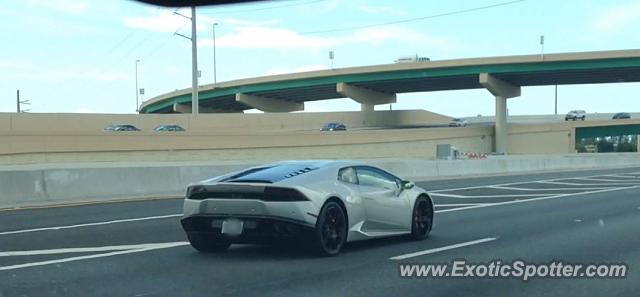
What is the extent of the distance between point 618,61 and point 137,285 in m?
64.2

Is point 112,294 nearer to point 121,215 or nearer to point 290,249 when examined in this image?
point 290,249

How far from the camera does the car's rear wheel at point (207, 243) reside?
10.7m

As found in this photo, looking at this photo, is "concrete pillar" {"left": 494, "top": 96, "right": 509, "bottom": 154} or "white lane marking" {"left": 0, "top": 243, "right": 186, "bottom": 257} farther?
"concrete pillar" {"left": 494, "top": 96, "right": 509, "bottom": 154}

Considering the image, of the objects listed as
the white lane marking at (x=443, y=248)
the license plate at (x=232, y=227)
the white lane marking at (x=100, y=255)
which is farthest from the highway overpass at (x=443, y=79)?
the license plate at (x=232, y=227)

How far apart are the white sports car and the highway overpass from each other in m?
58.8

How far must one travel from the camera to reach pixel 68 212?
1719 centimetres

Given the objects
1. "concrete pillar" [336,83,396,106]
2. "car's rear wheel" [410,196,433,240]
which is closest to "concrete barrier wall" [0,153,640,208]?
"car's rear wheel" [410,196,433,240]

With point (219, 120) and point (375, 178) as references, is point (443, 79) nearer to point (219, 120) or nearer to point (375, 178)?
point (219, 120)

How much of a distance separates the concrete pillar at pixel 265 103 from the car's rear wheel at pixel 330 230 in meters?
85.1

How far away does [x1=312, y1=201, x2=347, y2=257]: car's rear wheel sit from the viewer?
10344 mm

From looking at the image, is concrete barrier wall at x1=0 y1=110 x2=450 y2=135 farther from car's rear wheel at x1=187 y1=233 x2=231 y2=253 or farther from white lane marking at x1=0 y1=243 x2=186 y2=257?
car's rear wheel at x1=187 y1=233 x2=231 y2=253

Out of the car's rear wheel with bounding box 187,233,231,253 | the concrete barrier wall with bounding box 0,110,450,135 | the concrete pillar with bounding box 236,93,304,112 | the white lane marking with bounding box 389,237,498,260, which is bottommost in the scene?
the white lane marking with bounding box 389,237,498,260

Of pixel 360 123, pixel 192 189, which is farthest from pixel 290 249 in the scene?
pixel 360 123

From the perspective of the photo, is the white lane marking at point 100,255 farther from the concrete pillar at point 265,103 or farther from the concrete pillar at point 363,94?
the concrete pillar at point 265,103
